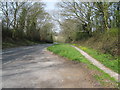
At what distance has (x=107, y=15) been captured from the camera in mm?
13117

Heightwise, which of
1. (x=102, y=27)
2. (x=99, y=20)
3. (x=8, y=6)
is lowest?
(x=102, y=27)

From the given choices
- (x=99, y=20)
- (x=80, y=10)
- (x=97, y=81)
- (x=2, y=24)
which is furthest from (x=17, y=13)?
(x=97, y=81)

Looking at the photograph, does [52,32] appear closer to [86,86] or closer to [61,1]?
[61,1]

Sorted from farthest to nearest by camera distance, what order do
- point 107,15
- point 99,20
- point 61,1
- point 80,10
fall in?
point 61,1 → point 80,10 → point 99,20 → point 107,15

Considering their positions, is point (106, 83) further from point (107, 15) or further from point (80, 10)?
point (80, 10)

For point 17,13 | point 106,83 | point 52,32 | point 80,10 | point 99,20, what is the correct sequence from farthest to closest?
point 52,32, point 17,13, point 80,10, point 99,20, point 106,83

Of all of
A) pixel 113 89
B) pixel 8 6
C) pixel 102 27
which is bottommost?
pixel 113 89

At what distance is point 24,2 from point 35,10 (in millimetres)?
3831

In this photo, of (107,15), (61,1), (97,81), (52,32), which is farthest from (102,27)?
(52,32)

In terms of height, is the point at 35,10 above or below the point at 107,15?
above

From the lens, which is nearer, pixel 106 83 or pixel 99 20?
pixel 106 83

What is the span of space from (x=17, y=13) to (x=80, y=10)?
1404 cm

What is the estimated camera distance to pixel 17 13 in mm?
22844

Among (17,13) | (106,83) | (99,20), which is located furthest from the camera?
(17,13)
